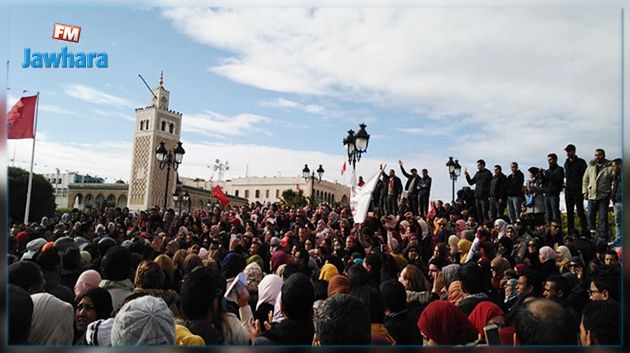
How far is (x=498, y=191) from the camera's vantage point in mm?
13555

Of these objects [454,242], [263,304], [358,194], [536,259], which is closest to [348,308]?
[263,304]

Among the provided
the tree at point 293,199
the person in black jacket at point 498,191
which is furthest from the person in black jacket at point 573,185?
the tree at point 293,199

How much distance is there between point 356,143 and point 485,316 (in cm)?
902

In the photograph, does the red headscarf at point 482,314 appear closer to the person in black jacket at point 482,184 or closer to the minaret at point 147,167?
the person in black jacket at point 482,184

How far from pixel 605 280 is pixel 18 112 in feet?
42.5

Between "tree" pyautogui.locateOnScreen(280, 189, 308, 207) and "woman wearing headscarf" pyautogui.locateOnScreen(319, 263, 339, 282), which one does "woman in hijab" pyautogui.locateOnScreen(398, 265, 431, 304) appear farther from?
"tree" pyautogui.locateOnScreen(280, 189, 308, 207)

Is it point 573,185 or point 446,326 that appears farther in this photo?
point 573,185

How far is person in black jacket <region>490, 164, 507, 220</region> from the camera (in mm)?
13508

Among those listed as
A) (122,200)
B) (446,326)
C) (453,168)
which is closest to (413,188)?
(453,168)

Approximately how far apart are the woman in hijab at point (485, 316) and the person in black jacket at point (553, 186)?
8.25 metres

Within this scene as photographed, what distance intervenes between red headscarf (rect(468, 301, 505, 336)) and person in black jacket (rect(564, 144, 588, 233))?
7594 millimetres

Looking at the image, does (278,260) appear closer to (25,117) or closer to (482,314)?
(482,314)

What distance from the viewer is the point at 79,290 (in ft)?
16.4

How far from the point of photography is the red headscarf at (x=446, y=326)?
3568 millimetres
